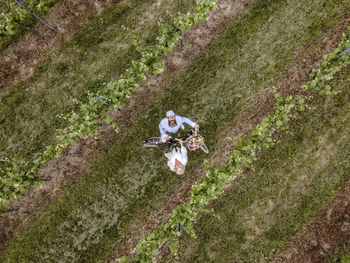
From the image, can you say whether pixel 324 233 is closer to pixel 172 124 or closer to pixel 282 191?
pixel 282 191

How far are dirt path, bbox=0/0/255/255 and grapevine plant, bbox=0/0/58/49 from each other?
333 cm

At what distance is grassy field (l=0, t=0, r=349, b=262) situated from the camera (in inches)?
292

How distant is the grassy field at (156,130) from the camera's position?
7410 mm

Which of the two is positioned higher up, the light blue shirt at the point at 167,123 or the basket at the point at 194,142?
the light blue shirt at the point at 167,123

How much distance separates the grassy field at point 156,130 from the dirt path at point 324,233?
1.25 m

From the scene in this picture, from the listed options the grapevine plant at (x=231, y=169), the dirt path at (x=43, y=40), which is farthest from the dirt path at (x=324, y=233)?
the dirt path at (x=43, y=40)

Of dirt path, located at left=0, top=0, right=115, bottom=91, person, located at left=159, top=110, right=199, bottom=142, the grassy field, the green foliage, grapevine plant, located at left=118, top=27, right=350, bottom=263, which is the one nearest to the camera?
person, located at left=159, top=110, right=199, bottom=142

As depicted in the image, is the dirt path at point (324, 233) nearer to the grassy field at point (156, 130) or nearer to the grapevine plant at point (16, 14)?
the grassy field at point (156, 130)

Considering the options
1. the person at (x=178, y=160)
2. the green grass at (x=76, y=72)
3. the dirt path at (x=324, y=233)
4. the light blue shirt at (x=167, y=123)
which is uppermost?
the green grass at (x=76, y=72)

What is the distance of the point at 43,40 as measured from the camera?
778cm

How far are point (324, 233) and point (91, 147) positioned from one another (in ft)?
22.0

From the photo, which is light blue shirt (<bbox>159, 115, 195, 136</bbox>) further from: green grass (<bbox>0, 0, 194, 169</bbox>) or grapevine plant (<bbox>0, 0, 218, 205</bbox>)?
green grass (<bbox>0, 0, 194, 169</bbox>)

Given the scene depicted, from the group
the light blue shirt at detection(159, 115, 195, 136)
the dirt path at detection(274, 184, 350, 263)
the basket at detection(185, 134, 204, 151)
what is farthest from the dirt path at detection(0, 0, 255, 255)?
the dirt path at detection(274, 184, 350, 263)

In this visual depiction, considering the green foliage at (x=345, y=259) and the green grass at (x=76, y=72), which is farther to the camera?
the green grass at (x=76, y=72)
